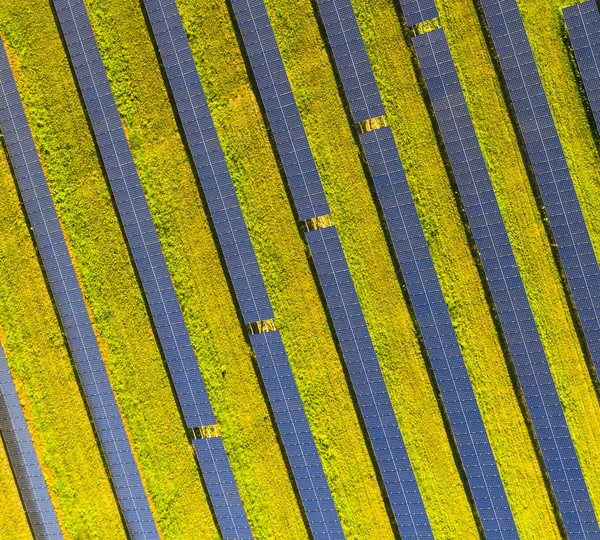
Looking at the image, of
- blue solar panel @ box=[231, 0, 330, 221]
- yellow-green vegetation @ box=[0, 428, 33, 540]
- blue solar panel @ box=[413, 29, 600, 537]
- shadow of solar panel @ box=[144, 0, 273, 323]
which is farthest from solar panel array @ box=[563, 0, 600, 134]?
yellow-green vegetation @ box=[0, 428, 33, 540]

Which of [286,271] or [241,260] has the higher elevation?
[241,260]

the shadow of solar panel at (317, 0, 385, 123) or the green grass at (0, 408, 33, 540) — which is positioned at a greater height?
the shadow of solar panel at (317, 0, 385, 123)

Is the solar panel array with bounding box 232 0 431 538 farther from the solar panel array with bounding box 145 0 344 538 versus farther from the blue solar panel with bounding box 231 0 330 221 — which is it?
the solar panel array with bounding box 145 0 344 538

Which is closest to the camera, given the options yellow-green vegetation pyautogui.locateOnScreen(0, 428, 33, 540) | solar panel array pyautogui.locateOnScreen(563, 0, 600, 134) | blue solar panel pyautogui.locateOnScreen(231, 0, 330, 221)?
solar panel array pyautogui.locateOnScreen(563, 0, 600, 134)

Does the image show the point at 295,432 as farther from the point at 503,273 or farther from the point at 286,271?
the point at 503,273

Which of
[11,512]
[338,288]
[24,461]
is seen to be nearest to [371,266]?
[338,288]

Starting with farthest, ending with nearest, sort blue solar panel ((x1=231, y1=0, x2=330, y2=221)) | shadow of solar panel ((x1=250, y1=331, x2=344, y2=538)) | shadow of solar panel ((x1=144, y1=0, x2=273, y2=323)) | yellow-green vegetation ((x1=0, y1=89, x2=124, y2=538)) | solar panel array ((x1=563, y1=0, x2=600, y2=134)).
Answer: yellow-green vegetation ((x1=0, y1=89, x2=124, y2=538)) → shadow of solar panel ((x1=250, y1=331, x2=344, y2=538)) → shadow of solar panel ((x1=144, y1=0, x2=273, y2=323)) → blue solar panel ((x1=231, y1=0, x2=330, y2=221)) → solar panel array ((x1=563, y1=0, x2=600, y2=134))

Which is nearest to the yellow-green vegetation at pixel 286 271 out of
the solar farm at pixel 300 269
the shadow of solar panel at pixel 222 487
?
the solar farm at pixel 300 269
